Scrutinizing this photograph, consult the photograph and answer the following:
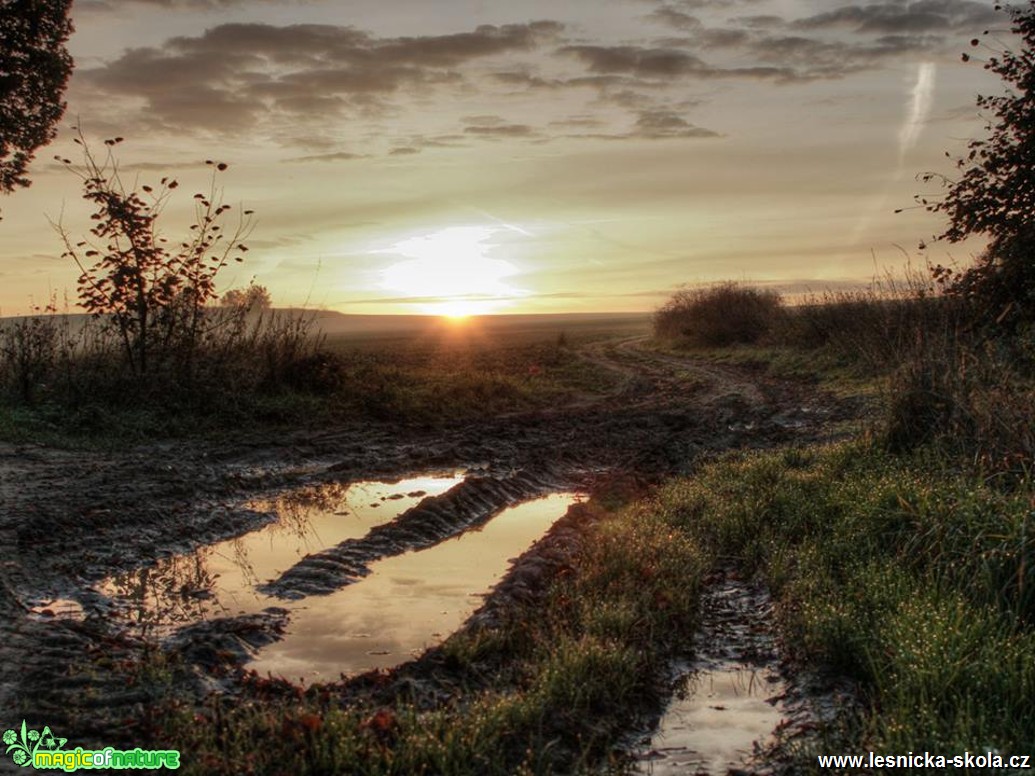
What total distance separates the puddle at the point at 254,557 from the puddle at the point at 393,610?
66cm

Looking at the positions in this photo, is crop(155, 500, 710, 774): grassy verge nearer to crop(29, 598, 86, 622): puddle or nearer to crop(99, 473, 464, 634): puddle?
crop(99, 473, 464, 634): puddle

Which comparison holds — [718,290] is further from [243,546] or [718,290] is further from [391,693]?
[391,693]

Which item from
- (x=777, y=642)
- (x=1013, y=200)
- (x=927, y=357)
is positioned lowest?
(x=777, y=642)

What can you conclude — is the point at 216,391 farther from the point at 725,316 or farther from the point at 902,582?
the point at 725,316

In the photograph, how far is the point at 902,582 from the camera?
6137 millimetres

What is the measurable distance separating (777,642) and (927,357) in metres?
5.66

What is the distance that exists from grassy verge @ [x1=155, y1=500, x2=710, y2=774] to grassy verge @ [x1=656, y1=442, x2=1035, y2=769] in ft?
3.57

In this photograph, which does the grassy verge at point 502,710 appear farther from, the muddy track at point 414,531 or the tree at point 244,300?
the tree at point 244,300

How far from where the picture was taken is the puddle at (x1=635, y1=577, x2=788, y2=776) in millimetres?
4535

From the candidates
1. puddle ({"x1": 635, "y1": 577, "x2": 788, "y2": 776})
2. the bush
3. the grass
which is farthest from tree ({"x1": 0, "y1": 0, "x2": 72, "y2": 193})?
the bush

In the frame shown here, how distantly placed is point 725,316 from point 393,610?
3291 centimetres

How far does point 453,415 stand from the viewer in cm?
1711

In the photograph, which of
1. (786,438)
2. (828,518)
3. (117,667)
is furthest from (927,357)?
(117,667)

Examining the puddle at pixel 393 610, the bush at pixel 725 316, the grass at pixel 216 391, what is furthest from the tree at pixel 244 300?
the bush at pixel 725 316
